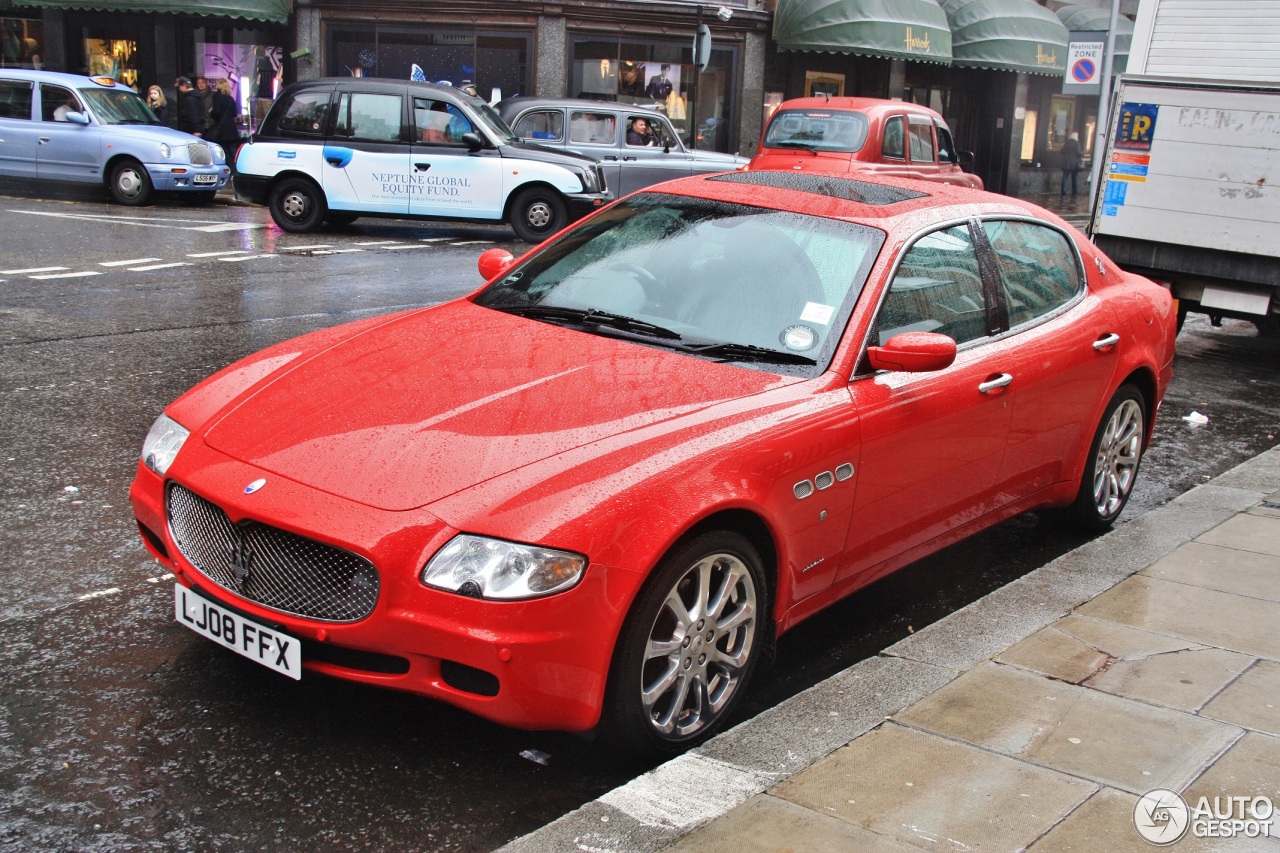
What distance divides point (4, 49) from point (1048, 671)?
1067 inches

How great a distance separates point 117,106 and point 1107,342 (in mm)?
17621

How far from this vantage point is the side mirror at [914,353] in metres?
4.18

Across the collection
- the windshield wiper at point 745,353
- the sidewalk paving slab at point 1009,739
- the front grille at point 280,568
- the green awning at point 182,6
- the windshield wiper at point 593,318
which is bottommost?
the sidewalk paving slab at point 1009,739

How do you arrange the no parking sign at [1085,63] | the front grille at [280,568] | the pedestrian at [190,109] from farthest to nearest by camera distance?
1. the pedestrian at [190,109]
2. the no parking sign at [1085,63]
3. the front grille at [280,568]

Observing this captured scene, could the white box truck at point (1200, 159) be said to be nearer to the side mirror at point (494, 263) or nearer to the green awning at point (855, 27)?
the side mirror at point (494, 263)

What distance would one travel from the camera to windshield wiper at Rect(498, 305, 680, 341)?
14.4 ft

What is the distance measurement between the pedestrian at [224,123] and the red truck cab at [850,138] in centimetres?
1144

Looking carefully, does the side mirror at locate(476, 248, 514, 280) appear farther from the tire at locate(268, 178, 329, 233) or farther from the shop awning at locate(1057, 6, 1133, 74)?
the shop awning at locate(1057, 6, 1133, 74)

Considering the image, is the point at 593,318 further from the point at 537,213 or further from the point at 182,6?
the point at 182,6

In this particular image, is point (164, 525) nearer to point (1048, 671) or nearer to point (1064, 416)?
point (1048, 671)

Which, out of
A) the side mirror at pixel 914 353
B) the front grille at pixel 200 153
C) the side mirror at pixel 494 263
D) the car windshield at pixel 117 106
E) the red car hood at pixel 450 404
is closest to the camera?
the red car hood at pixel 450 404

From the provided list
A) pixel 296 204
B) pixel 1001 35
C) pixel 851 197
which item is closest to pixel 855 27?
pixel 1001 35

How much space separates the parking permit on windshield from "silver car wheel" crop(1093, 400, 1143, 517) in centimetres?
196

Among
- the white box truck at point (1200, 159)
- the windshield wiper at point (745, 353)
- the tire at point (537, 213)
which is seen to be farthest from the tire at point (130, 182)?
the windshield wiper at point (745, 353)
